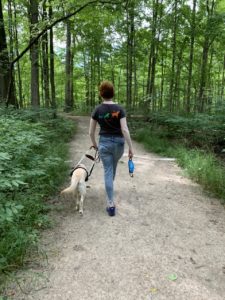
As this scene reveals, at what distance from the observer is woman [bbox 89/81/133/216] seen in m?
4.28

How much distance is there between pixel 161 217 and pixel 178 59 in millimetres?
14310

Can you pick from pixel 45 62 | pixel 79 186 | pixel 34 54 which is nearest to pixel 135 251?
pixel 79 186

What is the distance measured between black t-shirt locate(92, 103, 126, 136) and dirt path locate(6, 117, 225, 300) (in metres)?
1.41

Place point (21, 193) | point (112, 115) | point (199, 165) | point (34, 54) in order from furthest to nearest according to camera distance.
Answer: point (34, 54) → point (199, 165) → point (21, 193) → point (112, 115)

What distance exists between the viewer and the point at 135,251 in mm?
3459

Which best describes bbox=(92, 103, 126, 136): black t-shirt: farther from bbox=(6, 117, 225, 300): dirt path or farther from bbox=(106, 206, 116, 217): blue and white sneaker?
bbox=(6, 117, 225, 300): dirt path

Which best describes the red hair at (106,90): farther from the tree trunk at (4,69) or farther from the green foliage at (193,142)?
the tree trunk at (4,69)

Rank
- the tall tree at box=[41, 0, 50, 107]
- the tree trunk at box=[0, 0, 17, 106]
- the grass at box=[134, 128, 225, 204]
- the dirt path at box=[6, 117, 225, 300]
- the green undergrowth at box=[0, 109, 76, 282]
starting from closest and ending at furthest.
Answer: the dirt path at box=[6, 117, 225, 300] → the green undergrowth at box=[0, 109, 76, 282] → the grass at box=[134, 128, 225, 204] → the tree trunk at box=[0, 0, 17, 106] → the tall tree at box=[41, 0, 50, 107]

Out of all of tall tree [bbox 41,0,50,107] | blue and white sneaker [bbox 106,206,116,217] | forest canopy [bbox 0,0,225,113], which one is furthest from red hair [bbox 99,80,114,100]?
tall tree [bbox 41,0,50,107]

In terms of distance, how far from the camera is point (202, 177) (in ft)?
20.2

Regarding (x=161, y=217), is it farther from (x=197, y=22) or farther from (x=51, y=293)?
(x=197, y=22)

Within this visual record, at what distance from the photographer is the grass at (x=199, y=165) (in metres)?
5.71

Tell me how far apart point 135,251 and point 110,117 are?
201 cm

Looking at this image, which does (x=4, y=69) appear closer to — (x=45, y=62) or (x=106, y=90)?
(x=45, y=62)
